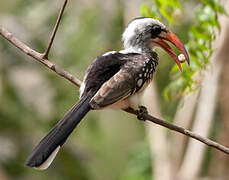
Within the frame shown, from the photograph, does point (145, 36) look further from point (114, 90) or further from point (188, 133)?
point (188, 133)

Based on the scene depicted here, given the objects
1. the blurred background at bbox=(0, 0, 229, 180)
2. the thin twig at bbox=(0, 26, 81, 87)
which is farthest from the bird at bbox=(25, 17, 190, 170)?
the blurred background at bbox=(0, 0, 229, 180)

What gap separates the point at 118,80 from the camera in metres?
3.09

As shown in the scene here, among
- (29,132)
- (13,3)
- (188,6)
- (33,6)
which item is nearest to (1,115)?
(29,132)

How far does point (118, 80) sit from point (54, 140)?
59cm

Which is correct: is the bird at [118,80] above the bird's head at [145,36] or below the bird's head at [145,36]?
Answer: below

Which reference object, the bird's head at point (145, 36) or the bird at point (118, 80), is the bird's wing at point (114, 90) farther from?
the bird's head at point (145, 36)

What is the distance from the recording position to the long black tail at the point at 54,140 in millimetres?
2656

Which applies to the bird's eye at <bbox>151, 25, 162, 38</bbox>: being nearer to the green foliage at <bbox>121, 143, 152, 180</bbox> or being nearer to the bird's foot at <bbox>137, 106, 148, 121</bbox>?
the bird's foot at <bbox>137, 106, 148, 121</bbox>

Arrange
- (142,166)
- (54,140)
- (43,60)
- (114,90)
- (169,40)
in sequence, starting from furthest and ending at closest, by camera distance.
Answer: (142,166) < (169,40) < (43,60) < (114,90) < (54,140)

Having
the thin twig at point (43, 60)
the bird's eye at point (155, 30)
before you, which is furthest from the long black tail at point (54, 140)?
the bird's eye at point (155, 30)

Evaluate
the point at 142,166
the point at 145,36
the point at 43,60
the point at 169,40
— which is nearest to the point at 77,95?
the point at 142,166

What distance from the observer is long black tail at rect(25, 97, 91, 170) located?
2.66 metres

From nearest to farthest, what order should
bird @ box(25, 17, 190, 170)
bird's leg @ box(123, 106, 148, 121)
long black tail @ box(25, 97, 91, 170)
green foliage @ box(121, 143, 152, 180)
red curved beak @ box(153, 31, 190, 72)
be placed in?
long black tail @ box(25, 97, 91, 170)
bird @ box(25, 17, 190, 170)
bird's leg @ box(123, 106, 148, 121)
red curved beak @ box(153, 31, 190, 72)
green foliage @ box(121, 143, 152, 180)

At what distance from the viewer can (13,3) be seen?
6.96 m
